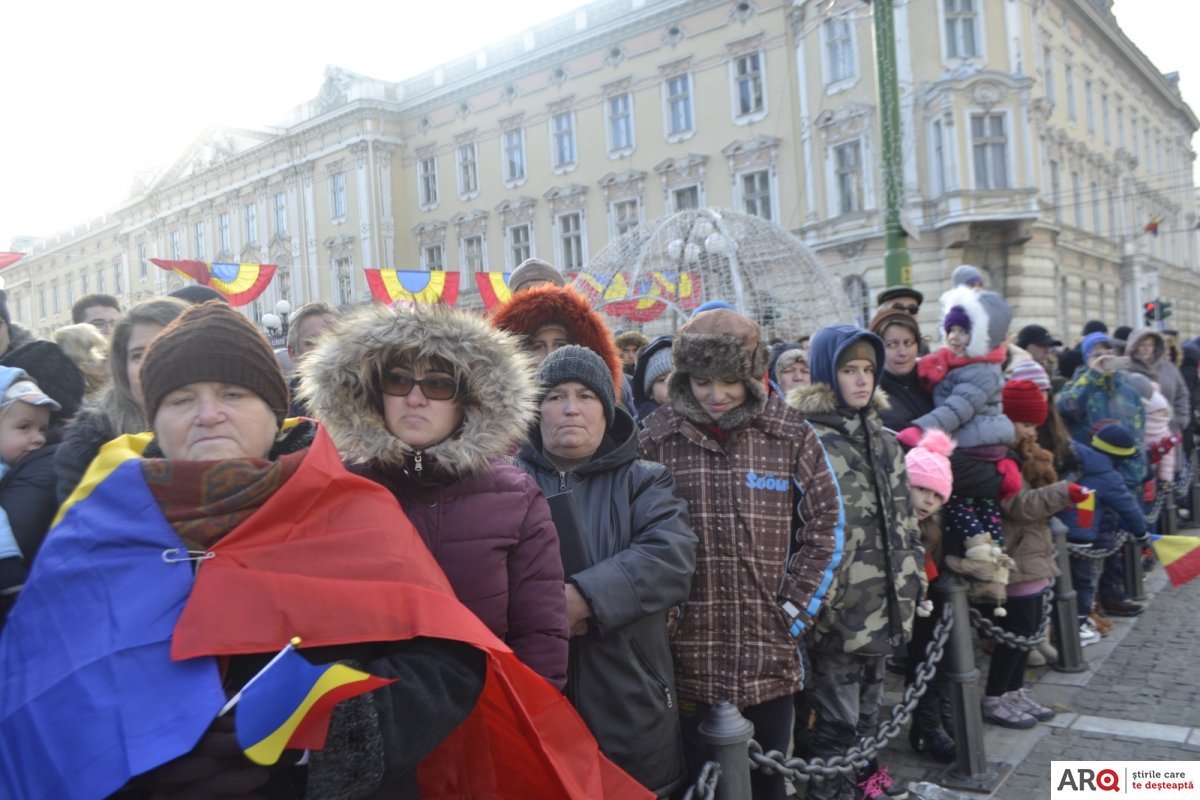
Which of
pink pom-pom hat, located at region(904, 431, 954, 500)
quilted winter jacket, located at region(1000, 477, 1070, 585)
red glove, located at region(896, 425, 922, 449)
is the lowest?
quilted winter jacket, located at region(1000, 477, 1070, 585)

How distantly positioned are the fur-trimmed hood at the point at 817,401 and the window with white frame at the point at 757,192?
2124cm

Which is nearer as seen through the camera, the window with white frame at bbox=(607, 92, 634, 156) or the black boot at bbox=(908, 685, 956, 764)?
the black boot at bbox=(908, 685, 956, 764)

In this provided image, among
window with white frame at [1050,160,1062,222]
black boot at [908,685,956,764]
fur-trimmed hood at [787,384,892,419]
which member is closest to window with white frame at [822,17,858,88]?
window with white frame at [1050,160,1062,222]

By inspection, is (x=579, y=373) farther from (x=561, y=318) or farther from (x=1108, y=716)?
(x=1108, y=716)

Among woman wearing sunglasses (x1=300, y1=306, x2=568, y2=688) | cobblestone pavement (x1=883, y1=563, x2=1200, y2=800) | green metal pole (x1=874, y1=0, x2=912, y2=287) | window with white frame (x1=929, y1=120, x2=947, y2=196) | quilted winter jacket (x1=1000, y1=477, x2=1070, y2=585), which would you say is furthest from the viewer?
window with white frame (x1=929, y1=120, x2=947, y2=196)

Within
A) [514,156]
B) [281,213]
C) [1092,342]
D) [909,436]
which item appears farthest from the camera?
[281,213]

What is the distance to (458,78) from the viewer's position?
3130cm

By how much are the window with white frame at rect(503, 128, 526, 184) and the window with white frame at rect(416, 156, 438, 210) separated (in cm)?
386

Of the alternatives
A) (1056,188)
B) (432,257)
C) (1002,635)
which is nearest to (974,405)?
(1002,635)

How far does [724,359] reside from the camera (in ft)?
10.3

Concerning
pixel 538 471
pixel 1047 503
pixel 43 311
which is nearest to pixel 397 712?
pixel 538 471

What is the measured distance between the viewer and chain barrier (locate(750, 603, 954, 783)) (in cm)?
266

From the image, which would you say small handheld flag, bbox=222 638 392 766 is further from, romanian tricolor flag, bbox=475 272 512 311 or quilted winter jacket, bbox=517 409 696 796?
romanian tricolor flag, bbox=475 272 512 311

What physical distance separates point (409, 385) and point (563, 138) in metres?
27.8
